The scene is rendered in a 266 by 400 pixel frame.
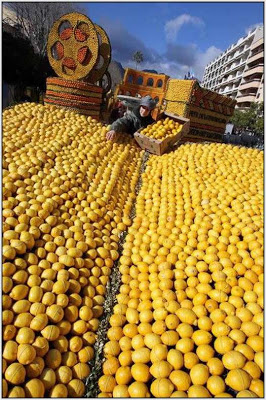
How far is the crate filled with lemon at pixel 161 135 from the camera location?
5804mm

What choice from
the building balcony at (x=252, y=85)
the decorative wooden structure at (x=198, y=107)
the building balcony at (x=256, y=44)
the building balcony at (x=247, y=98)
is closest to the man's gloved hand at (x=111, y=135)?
the decorative wooden structure at (x=198, y=107)

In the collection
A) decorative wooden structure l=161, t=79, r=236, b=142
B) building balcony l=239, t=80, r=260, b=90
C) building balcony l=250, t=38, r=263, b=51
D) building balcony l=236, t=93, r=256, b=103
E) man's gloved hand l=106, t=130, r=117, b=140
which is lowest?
man's gloved hand l=106, t=130, r=117, b=140

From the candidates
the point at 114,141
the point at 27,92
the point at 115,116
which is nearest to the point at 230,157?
the point at 114,141

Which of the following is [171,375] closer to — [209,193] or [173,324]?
[173,324]

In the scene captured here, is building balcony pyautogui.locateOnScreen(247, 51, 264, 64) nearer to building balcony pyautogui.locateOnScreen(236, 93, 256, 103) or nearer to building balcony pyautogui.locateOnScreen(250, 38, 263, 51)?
building balcony pyautogui.locateOnScreen(250, 38, 263, 51)

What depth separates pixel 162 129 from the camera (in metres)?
6.12

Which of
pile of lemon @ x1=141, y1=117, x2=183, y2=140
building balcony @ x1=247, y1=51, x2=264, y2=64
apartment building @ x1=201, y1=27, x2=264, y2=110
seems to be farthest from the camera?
apartment building @ x1=201, y1=27, x2=264, y2=110

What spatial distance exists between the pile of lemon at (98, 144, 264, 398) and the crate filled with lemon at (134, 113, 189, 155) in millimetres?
1717

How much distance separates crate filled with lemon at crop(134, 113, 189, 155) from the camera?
580 cm

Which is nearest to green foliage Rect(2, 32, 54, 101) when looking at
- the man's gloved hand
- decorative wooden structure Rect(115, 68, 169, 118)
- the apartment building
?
decorative wooden structure Rect(115, 68, 169, 118)

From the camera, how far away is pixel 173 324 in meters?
2.37

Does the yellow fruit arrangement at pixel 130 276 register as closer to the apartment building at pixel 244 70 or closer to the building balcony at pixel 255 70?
the apartment building at pixel 244 70

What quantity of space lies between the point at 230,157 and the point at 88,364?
420cm

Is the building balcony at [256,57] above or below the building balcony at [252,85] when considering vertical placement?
above
